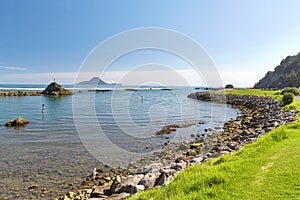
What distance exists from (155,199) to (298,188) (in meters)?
2.85

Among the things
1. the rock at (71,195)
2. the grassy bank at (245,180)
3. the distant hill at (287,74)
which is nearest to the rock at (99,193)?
the rock at (71,195)

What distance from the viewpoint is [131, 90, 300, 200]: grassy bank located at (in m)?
4.54

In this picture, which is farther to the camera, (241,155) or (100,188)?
(100,188)

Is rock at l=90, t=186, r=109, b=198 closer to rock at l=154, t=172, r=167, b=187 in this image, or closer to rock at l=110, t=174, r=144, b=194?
rock at l=110, t=174, r=144, b=194

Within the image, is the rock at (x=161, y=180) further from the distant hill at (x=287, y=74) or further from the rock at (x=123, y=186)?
the distant hill at (x=287, y=74)

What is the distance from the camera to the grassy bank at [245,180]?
454 cm

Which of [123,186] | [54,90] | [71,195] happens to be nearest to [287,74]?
[54,90]

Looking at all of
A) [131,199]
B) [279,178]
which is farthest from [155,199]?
[279,178]

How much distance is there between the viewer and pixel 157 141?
17.0 m

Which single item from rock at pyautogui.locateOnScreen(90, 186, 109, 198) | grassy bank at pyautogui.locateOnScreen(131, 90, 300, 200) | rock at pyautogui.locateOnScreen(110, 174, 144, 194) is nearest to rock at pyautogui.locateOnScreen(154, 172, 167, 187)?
grassy bank at pyautogui.locateOnScreen(131, 90, 300, 200)

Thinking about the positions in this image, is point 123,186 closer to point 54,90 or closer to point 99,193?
point 99,193

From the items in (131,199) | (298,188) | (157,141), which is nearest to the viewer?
(298,188)

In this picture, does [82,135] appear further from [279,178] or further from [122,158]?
[279,178]

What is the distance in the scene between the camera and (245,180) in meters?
5.14
